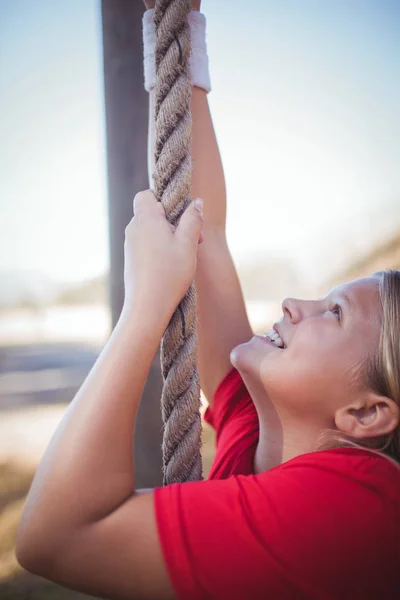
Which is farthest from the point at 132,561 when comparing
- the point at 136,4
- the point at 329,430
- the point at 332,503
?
the point at 136,4

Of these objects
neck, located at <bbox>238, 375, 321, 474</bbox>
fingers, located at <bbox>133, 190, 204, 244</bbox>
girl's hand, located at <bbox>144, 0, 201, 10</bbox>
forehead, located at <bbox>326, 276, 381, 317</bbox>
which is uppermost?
girl's hand, located at <bbox>144, 0, 201, 10</bbox>

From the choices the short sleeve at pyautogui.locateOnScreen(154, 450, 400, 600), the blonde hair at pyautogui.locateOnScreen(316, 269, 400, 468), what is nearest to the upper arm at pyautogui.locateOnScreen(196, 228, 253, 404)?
the blonde hair at pyautogui.locateOnScreen(316, 269, 400, 468)

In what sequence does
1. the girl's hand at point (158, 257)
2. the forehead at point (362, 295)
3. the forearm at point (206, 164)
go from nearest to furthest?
the girl's hand at point (158, 257) < the forehead at point (362, 295) < the forearm at point (206, 164)

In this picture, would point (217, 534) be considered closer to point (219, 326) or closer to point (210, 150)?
point (219, 326)

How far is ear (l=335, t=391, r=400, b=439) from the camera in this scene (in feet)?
2.02

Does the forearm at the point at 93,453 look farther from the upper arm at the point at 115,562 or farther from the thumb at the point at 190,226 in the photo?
the thumb at the point at 190,226

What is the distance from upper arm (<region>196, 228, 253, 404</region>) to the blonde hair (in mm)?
249

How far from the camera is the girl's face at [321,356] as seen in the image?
2.04 feet

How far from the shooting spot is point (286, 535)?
46 centimetres

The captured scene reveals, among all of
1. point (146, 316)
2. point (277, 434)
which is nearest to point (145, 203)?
point (146, 316)

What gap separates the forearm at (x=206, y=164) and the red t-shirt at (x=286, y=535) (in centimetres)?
47

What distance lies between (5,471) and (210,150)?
187 centimetres

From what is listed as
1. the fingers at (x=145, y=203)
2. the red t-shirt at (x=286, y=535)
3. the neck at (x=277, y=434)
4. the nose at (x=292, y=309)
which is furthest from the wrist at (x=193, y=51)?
the red t-shirt at (x=286, y=535)

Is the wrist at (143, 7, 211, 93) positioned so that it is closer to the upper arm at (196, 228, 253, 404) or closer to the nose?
the upper arm at (196, 228, 253, 404)
